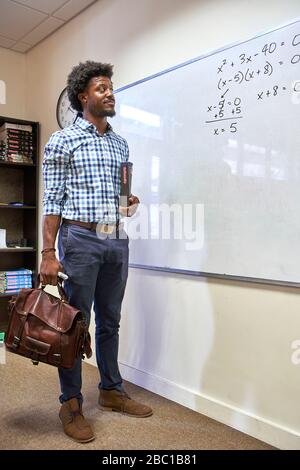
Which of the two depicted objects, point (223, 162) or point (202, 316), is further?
point (202, 316)

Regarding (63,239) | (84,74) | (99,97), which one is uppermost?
(84,74)

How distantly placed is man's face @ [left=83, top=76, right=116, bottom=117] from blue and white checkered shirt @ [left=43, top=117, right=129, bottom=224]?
76mm

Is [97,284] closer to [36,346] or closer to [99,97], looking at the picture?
[36,346]

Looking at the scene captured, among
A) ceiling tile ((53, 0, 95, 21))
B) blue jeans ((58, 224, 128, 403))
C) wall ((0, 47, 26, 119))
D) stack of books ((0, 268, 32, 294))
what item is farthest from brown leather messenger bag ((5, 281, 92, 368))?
wall ((0, 47, 26, 119))

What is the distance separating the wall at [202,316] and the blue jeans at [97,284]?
0.35 m

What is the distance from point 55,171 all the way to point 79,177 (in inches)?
4.3

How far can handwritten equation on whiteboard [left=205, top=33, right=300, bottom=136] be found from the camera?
1.62 meters

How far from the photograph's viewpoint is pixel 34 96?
3.44 m

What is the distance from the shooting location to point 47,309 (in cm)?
167

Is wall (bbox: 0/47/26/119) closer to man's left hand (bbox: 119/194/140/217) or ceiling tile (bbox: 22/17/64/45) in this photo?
ceiling tile (bbox: 22/17/64/45)

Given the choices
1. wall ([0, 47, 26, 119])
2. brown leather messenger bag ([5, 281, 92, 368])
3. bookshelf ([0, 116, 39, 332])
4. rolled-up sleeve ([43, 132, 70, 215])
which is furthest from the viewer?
wall ([0, 47, 26, 119])

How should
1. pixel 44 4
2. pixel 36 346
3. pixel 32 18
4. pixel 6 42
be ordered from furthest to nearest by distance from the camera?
pixel 6 42 → pixel 32 18 → pixel 44 4 → pixel 36 346

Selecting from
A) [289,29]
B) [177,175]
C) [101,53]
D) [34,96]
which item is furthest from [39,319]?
[34,96]

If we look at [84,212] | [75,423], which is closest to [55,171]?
[84,212]
